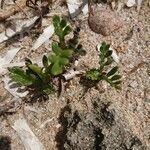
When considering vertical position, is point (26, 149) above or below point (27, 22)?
below

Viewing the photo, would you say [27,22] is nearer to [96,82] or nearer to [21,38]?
[21,38]

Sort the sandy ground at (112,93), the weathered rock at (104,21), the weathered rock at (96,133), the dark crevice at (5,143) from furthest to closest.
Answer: the weathered rock at (104,21) < the dark crevice at (5,143) < the sandy ground at (112,93) < the weathered rock at (96,133)

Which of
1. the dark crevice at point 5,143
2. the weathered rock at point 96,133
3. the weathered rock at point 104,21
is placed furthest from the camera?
the weathered rock at point 104,21

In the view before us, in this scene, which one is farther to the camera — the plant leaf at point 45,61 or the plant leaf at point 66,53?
the plant leaf at point 45,61

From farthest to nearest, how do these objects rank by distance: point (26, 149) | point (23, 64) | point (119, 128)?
point (23, 64)
point (26, 149)
point (119, 128)

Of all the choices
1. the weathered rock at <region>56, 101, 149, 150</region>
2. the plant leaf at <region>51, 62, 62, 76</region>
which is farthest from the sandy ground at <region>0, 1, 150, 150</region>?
the plant leaf at <region>51, 62, 62, 76</region>

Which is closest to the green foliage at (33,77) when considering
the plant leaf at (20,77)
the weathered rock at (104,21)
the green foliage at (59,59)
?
the plant leaf at (20,77)

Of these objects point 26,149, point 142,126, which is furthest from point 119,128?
point 26,149

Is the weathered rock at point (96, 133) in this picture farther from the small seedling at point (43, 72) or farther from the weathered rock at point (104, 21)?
the weathered rock at point (104, 21)
